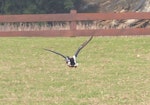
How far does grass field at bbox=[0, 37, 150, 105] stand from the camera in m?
8.52

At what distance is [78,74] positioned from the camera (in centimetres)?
1112

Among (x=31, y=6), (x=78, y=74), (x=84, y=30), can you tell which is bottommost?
(x=78, y=74)

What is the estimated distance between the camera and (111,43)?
1711 centimetres

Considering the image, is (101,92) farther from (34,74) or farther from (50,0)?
(50,0)

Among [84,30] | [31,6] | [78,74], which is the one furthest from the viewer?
[31,6]

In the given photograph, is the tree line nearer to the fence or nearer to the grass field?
the fence

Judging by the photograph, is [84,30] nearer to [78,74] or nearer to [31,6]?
[78,74]

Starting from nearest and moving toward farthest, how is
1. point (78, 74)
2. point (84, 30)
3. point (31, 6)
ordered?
point (78, 74) < point (84, 30) < point (31, 6)

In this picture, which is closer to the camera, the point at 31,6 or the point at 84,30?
the point at 84,30

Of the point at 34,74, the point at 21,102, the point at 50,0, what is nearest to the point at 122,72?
the point at 34,74

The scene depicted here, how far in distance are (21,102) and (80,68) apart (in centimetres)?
400

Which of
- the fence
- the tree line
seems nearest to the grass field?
the fence

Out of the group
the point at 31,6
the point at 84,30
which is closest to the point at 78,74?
the point at 84,30

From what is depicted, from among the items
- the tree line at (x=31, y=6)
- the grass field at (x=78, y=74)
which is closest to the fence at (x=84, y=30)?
the grass field at (x=78, y=74)
